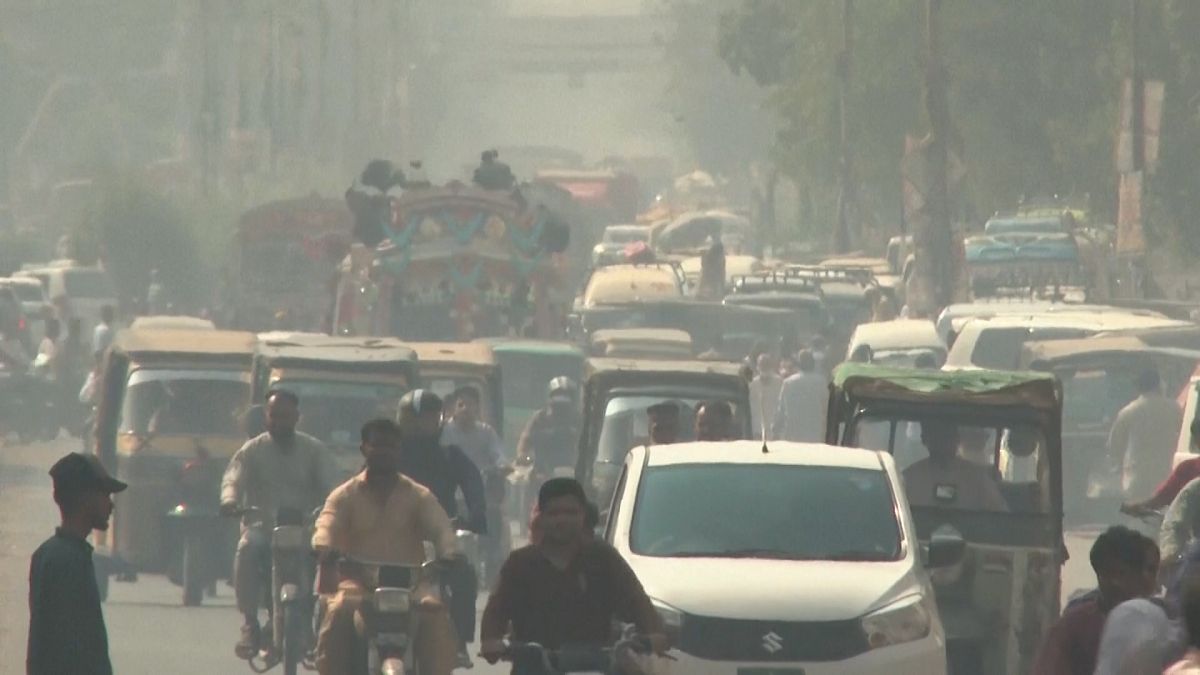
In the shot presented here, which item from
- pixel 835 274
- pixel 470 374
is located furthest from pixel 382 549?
pixel 835 274

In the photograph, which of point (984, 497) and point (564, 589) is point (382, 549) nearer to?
point (564, 589)

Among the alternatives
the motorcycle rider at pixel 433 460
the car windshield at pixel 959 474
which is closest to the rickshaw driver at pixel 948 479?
the car windshield at pixel 959 474

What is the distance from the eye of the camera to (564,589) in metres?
10.2

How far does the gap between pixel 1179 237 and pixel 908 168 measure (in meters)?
7.08

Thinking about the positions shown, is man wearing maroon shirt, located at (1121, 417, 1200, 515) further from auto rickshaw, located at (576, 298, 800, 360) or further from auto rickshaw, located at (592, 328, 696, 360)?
auto rickshaw, located at (576, 298, 800, 360)

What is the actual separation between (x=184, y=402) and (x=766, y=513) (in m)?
9.76

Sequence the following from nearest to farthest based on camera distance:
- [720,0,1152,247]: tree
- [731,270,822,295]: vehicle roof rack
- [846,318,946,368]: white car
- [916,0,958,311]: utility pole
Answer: [846,318,946,368]: white car, [731,270,822,295]: vehicle roof rack, [916,0,958,311]: utility pole, [720,0,1152,247]: tree

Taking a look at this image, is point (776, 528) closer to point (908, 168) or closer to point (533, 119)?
point (908, 168)

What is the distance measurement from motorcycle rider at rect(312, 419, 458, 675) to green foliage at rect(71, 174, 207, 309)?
56978 mm

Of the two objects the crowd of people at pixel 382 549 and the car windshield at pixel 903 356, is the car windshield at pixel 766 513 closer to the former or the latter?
the crowd of people at pixel 382 549

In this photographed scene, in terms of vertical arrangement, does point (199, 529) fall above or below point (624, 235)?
below

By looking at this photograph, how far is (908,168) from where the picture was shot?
44.5 m

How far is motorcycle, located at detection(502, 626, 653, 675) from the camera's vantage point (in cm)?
991

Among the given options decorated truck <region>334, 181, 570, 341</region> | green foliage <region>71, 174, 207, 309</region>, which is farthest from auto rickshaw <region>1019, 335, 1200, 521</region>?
green foliage <region>71, 174, 207, 309</region>
